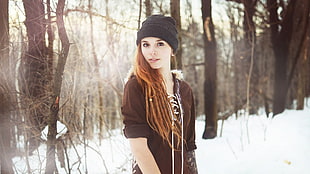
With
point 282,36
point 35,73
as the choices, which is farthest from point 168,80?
point 282,36

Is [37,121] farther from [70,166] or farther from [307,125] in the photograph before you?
[307,125]

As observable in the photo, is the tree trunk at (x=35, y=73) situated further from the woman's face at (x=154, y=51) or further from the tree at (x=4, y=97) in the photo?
the woman's face at (x=154, y=51)

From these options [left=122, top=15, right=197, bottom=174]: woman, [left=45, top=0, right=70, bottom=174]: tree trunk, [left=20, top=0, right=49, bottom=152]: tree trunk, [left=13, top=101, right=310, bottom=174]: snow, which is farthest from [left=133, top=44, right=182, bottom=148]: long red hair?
[left=13, top=101, right=310, bottom=174]: snow

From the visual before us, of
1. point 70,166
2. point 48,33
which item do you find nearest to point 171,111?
point 48,33

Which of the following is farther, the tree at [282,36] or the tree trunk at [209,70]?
the tree at [282,36]

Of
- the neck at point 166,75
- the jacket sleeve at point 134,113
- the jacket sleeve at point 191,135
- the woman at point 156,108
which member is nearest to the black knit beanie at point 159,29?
the woman at point 156,108

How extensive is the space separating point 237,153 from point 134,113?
3311mm

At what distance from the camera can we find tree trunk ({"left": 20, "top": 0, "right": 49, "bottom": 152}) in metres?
2.56

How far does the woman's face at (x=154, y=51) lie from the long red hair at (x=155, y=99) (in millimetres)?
22

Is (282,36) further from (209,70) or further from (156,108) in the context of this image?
(156,108)

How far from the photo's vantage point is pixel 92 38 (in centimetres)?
416

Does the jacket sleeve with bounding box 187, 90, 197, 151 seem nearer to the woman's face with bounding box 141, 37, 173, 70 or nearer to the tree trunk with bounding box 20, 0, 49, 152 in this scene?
the woman's face with bounding box 141, 37, 173, 70

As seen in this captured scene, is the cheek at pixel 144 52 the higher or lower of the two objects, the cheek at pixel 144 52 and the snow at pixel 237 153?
the higher

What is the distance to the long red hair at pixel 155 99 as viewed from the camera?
1.39 meters
